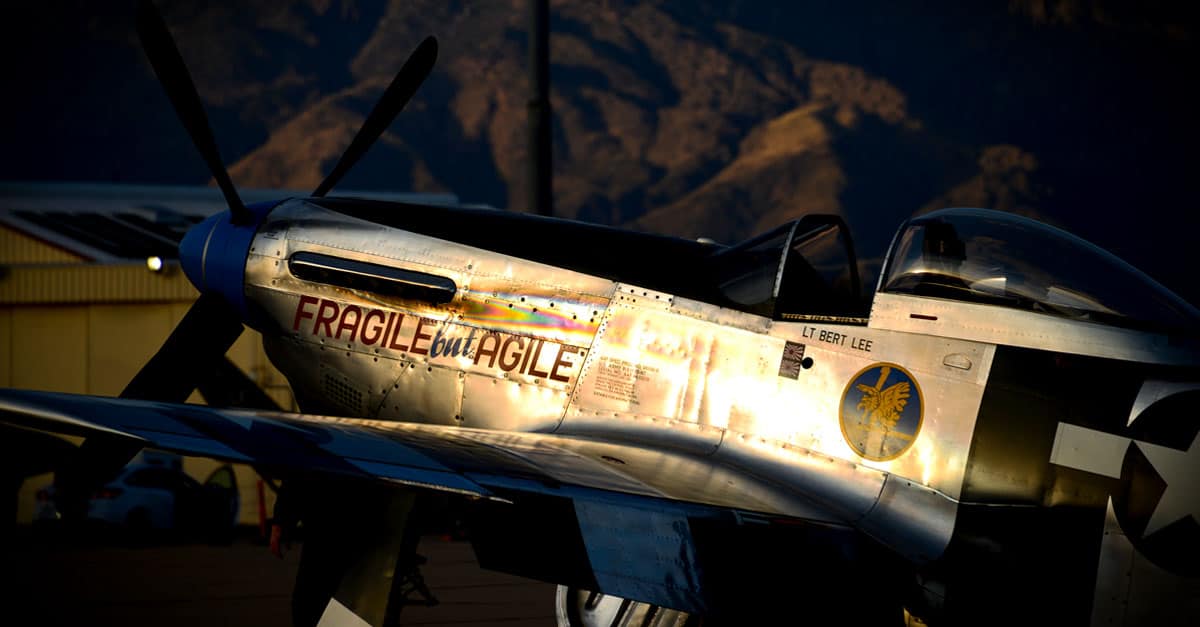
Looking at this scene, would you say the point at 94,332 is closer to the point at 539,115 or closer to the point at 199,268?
the point at 539,115

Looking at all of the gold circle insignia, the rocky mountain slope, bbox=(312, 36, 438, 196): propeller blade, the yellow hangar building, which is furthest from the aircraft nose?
the rocky mountain slope

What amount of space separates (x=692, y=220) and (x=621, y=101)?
61.2 feet

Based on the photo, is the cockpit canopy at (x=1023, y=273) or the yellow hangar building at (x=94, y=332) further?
A: the yellow hangar building at (x=94, y=332)

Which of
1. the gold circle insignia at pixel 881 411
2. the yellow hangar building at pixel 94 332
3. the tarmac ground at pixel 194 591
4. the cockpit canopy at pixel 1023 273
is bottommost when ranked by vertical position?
the tarmac ground at pixel 194 591

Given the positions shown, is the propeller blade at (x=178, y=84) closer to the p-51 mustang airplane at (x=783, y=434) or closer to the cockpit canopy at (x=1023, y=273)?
the p-51 mustang airplane at (x=783, y=434)

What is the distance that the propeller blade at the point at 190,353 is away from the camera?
819 cm

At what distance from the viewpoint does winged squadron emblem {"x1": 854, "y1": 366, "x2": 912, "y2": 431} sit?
5.49 metres

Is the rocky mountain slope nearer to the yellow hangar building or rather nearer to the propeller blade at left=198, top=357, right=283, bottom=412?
the yellow hangar building

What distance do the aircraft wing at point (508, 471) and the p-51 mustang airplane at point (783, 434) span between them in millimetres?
15

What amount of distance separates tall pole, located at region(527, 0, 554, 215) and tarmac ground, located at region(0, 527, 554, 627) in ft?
23.4

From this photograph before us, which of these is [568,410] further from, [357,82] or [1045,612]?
[357,82]

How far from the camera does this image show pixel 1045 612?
489 cm

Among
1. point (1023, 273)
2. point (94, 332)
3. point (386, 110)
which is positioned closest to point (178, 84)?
point (386, 110)

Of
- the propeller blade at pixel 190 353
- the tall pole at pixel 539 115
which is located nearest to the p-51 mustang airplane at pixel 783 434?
the propeller blade at pixel 190 353
